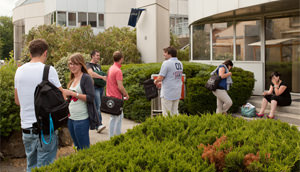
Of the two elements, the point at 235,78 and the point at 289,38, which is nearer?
the point at 235,78

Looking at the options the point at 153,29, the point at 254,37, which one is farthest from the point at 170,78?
the point at 153,29

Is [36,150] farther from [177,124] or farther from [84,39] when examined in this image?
[84,39]

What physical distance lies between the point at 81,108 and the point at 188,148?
183 centimetres

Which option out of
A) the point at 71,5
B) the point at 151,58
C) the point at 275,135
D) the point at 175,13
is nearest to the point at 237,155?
the point at 275,135

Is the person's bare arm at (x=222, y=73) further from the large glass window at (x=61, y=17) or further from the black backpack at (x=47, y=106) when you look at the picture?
the large glass window at (x=61, y=17)

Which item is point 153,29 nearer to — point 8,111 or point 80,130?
point 8,111

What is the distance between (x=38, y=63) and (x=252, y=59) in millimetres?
9916

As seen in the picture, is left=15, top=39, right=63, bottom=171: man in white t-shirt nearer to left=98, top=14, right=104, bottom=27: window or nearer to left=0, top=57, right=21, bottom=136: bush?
left=0, top=57, right=21, bottom=136: bush

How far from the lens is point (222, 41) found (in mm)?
12453

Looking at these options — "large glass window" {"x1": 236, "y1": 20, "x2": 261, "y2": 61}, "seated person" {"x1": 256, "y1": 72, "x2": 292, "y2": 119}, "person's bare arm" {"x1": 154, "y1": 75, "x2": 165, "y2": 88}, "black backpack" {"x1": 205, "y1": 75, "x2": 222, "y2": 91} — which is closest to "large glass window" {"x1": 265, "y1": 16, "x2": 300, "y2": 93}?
"large glass window" {"x1": 236, "y1": 20, "x2": 261, "y2": 61}

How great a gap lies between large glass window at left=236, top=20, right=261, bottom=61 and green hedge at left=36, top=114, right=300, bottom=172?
876 centimetres

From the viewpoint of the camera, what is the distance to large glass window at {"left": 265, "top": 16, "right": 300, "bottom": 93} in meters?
10.6

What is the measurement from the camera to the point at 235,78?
8.80 m

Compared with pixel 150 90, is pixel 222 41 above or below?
above
